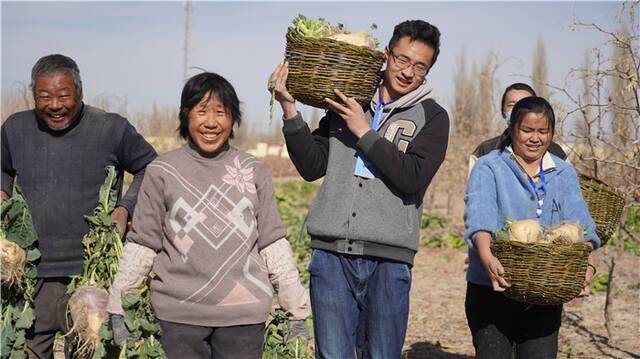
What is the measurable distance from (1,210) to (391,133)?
1790 mm

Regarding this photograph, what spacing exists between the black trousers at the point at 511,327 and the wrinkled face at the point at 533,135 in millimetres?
652

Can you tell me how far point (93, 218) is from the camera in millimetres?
3783

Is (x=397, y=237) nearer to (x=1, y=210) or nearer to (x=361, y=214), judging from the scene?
(x=361, y=214)

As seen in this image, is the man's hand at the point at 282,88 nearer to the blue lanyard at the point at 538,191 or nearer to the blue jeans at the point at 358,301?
the blue jeans at the point at 358,301

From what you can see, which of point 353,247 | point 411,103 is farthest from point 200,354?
point 411,103

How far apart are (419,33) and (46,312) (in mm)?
2195

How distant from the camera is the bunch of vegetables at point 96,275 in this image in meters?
3.61

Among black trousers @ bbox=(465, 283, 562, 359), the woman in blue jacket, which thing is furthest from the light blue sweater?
black trousers @ bbox=(465, 283, 562, 359)

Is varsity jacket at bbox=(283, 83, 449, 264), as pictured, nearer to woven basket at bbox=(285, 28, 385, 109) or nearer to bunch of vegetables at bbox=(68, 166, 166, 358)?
woven basket at bbox=(285, 28, 385, 109)

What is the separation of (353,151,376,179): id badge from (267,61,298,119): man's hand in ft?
1.15

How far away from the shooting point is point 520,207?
11.8ft

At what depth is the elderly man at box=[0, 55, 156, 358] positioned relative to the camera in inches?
150

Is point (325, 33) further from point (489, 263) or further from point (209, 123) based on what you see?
point (489, 263)

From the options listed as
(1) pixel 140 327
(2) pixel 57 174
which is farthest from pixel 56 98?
(1) pixel 140 327
